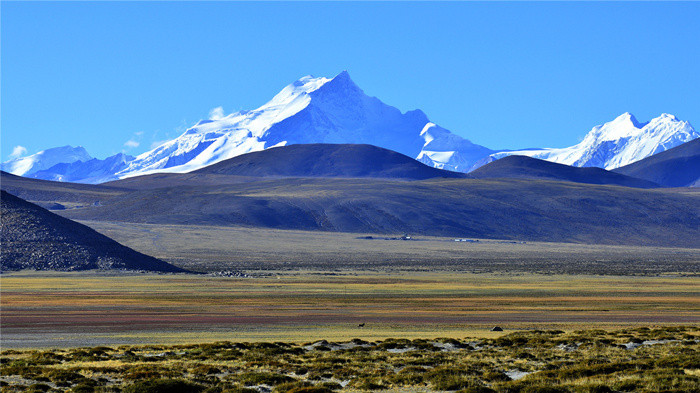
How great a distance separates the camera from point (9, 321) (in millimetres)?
52844

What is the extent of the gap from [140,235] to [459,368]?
516 ft

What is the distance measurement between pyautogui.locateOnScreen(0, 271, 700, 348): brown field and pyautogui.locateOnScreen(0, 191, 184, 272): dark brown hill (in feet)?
15.0

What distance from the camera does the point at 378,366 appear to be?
104 ft

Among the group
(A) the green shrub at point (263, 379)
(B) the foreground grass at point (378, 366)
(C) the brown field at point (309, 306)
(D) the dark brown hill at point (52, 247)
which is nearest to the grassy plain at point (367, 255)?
(D) the dark brown hill at point (52, 247)

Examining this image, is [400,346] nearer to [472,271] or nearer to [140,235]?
[472,271]

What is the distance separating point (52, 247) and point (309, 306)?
5367cm

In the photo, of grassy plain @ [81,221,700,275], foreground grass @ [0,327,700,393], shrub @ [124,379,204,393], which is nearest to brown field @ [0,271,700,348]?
foreground grass @ [0,327,700,393]

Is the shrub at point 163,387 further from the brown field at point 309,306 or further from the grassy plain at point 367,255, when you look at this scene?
the grassy plain at point 367,255

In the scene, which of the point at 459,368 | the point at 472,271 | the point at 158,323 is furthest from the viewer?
the point at 472,271

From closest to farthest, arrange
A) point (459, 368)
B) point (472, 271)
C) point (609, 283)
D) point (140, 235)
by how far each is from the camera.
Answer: point (459, 368) < point (609, 283) < point (472, 271) < point (140, 235)

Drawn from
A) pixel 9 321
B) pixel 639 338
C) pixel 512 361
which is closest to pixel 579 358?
pixel 512 361

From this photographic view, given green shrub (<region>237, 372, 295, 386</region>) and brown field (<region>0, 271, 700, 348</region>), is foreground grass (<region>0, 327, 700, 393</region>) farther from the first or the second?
brown field (<region>0, 271, 700, 348</region>)

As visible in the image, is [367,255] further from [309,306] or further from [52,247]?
[309,306]

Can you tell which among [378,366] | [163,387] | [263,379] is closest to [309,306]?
[378,366]
